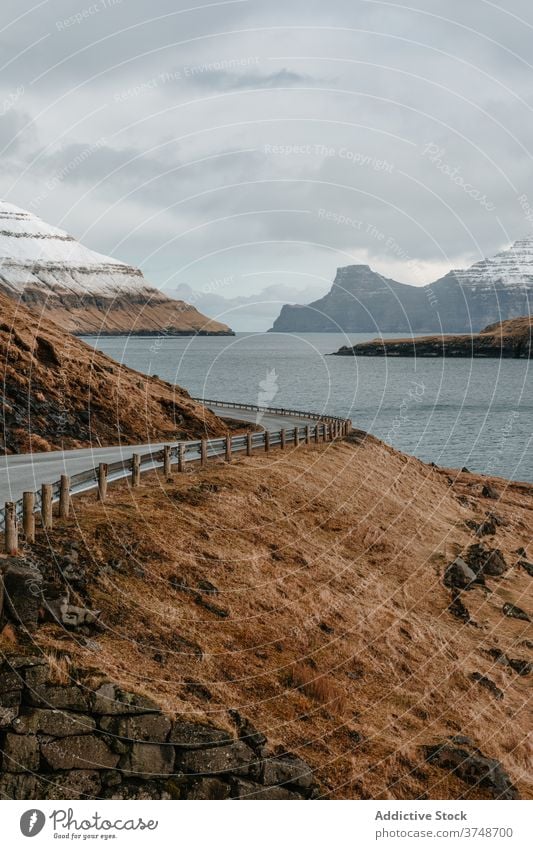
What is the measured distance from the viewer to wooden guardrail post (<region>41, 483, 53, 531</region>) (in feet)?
61.0

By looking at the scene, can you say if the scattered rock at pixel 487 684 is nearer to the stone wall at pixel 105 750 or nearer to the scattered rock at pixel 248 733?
the scattered rock at pixel 248 733

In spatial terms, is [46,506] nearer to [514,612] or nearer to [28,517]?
[28,517]

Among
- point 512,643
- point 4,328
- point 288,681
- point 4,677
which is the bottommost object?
point 512,643

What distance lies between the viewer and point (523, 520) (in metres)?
41.6

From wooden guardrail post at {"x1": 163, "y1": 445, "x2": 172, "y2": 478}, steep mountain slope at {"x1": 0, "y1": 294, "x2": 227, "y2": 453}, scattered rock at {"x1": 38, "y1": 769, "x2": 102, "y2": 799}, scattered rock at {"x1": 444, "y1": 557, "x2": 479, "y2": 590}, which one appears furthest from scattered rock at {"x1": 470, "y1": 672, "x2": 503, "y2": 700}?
steep mountain slope at {"x1": 0, "y1": 294, "x2": 227, "y2": 453}

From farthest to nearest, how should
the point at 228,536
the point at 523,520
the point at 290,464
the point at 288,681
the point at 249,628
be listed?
the point at 523,520 → the point at 290,464 → the point at 228,536 → the point at 249,628 → the point at 288,681

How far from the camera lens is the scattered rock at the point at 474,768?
15.9 m

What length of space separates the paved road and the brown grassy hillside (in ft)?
7.92

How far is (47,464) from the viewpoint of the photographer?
94.9 ft

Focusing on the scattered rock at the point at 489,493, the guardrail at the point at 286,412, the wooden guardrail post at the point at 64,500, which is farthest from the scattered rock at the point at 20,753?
the scattered rock at the point at 489,493

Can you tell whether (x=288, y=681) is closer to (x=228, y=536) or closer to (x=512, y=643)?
(x=228, y=536)

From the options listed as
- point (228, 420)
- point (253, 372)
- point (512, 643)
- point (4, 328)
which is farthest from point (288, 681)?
point (253, 372)

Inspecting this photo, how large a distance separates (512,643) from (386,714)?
8.31 m

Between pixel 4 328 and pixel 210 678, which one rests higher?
pixel 4 328
